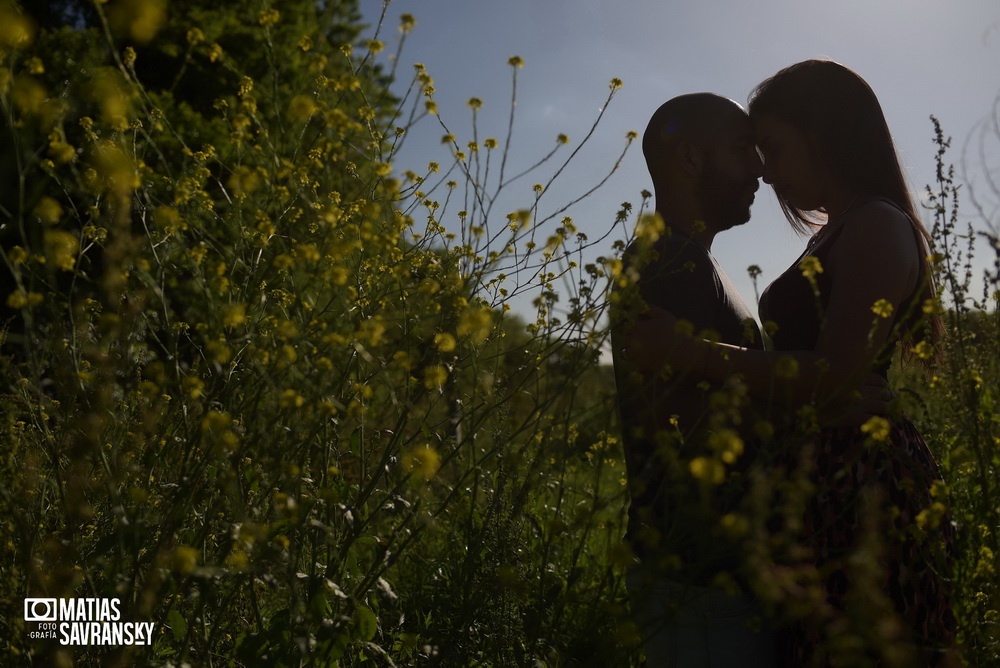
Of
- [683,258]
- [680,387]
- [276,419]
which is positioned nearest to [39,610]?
[276,419]

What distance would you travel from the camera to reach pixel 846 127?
2141mm

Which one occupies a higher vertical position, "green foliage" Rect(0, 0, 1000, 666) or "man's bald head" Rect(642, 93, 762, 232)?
"man's bald head" Rect(642, 93, 762, 232)

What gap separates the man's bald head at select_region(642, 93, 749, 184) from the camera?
2.20 meters

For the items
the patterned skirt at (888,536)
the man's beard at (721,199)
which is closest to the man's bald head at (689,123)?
the man's beard at (721,199)

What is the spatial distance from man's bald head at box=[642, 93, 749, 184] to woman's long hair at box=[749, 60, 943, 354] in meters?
0.13

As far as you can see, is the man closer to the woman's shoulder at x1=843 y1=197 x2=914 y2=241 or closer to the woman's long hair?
the woman's long hair

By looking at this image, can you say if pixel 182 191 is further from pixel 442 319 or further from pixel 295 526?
pixel 295 526

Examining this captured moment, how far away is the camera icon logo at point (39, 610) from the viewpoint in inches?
59.2

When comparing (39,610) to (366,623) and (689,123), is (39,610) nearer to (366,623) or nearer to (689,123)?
(366,623)

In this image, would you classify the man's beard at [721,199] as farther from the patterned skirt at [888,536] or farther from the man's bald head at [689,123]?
the patterned skirt at [888,536]

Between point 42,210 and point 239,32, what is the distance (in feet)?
20.0

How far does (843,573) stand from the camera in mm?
1837

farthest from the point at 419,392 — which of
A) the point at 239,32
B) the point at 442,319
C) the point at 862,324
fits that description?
the point at 239,32

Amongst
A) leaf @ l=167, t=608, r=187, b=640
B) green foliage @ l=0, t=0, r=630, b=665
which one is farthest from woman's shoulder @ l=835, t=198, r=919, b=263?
leaf @ l=167, t=608, r=187, b=640
